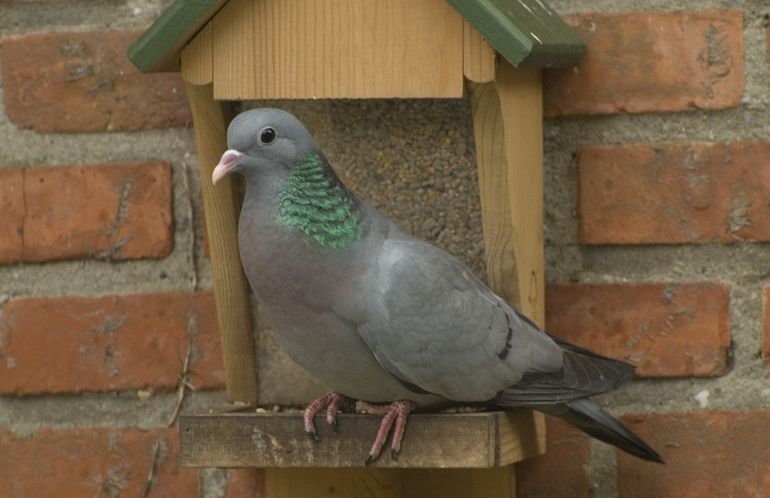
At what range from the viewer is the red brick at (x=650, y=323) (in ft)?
4.76

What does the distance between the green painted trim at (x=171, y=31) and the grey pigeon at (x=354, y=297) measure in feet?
0.36

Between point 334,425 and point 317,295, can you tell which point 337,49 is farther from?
point 334,425

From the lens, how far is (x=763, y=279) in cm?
144

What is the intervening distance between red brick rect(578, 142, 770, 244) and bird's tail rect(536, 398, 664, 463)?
19 cm

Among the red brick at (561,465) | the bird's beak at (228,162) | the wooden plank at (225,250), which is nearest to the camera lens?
the bird's beak at (228,162)

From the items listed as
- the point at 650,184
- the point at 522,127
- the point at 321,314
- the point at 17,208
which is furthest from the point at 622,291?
the point at 17,208

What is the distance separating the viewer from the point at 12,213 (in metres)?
1.54

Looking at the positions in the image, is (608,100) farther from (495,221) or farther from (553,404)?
(553,404)

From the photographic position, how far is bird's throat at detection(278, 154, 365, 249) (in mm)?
1273

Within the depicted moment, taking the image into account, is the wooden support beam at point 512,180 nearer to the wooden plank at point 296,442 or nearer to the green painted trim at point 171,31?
the wooden plank at point 296,442

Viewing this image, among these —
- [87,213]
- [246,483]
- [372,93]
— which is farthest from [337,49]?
[246,483]

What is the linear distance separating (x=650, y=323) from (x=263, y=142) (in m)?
0.49

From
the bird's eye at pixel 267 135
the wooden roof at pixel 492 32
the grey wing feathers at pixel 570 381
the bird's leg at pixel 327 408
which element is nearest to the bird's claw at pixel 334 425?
the bird's leg at pixel 327 408

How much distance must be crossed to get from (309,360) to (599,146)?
0.41 meters
